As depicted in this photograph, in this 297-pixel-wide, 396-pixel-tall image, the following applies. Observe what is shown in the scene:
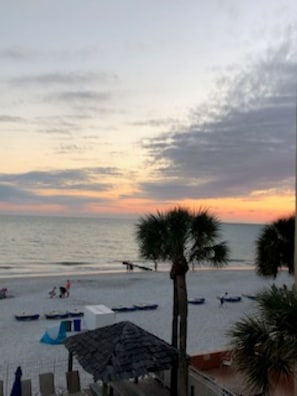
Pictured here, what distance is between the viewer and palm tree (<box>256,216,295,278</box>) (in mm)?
17656

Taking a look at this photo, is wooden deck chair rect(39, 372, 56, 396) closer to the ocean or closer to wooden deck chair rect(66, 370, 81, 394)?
wooden deck chair rect(66, 370, 81, 394)

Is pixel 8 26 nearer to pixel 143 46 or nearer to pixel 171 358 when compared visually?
pixel 143 46

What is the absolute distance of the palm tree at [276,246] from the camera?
57.9 feet

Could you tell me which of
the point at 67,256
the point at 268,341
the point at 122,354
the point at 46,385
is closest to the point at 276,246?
Result: the point at 122,354

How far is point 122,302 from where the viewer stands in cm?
2761

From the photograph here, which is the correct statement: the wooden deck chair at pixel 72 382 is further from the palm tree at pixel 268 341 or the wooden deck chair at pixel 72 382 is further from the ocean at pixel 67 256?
the ocean at pixel 67 256

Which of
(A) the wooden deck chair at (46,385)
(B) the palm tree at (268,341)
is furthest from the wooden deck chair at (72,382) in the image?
(B) the palm tree at (268,341)

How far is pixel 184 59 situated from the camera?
1716 centimetres

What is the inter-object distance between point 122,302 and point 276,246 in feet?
42.6

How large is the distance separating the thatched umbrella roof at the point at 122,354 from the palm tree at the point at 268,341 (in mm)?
3517

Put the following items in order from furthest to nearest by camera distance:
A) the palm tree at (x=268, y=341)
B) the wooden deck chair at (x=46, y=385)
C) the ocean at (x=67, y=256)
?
the ocean at (x=67, y=256)
the wooden deck chair at (x=46, y=385)
the palm tree at (x=268, y=341)

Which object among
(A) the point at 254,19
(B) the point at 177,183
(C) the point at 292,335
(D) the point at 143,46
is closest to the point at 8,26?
(D) the point at 143,46

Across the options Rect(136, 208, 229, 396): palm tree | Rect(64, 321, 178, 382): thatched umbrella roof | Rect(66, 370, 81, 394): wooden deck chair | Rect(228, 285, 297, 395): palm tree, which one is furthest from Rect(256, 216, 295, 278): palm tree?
Rect(228, 285, 297, 395): palm tree

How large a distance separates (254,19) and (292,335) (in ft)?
35.1
